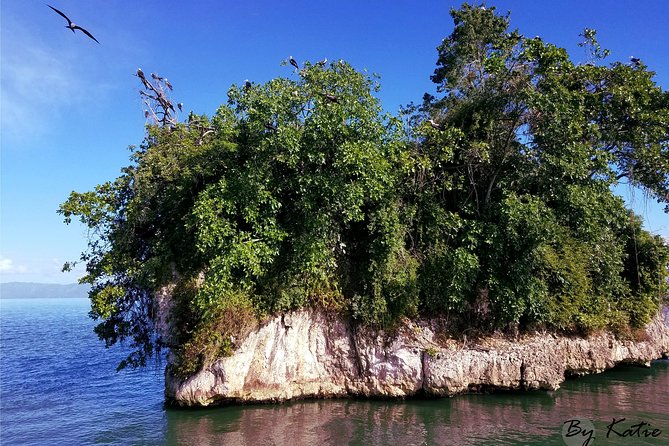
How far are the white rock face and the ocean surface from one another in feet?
1.43

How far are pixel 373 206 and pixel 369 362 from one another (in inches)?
199

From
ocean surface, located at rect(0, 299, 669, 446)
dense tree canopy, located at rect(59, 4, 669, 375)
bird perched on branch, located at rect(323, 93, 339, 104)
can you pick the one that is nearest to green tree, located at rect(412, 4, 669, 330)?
dense tree canopy, located at rect(59, 4, 669, 375)

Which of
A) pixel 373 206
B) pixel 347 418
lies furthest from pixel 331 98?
pixel 347 418

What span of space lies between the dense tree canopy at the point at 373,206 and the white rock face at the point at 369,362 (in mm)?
621

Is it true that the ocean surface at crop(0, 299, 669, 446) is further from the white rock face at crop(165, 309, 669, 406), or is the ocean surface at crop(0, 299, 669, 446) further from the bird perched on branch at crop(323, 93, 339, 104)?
the bird perched on branch at crop(323, 93, 339, 104)

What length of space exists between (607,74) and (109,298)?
19.0 m

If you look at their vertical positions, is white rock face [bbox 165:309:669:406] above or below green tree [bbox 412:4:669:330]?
below

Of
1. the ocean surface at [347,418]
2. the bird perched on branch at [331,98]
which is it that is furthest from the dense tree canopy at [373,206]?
the ocean surface at [347,418]

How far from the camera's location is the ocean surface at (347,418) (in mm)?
9922

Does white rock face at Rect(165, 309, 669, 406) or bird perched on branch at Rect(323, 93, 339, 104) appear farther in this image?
bird perched on branch at Rect(323, 93, 339, 104)

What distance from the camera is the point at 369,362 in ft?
43.0

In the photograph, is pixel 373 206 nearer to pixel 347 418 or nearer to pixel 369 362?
pixel 369 362

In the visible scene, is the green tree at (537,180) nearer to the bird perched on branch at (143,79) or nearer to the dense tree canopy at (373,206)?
the dense tree canopy at (373,206)

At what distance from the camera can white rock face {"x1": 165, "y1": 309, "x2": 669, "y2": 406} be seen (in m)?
12.6
